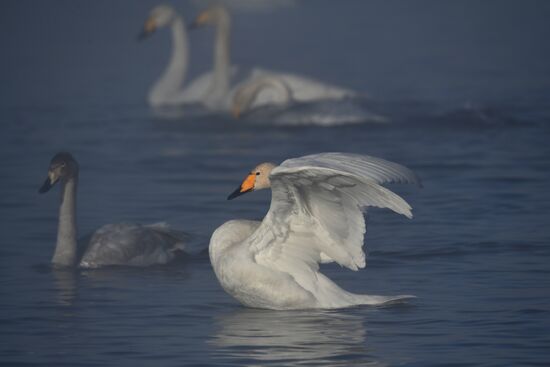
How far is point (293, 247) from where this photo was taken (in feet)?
27.5

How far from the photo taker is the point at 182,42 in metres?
21.4

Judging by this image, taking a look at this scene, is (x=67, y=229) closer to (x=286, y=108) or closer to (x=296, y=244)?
(x=296, y=244)

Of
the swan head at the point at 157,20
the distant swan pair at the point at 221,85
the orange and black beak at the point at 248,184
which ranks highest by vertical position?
the swan head at the point at 157,20

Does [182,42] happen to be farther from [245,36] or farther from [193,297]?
[193,297]

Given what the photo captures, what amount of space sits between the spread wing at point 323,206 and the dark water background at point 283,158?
0.37 metres

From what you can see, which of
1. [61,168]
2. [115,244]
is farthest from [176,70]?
[115,244]

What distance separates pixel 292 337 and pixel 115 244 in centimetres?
269

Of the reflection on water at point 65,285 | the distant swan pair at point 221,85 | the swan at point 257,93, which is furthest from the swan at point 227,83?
the reflection on water at point 65,285

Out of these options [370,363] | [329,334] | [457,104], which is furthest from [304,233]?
[457,104]

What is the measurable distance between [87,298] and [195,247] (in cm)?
163

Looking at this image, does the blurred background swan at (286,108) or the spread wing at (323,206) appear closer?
the spread wing at (323,206)

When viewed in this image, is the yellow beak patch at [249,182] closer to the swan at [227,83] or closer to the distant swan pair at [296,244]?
the distant swan pair at [296,244]

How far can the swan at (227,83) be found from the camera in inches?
778

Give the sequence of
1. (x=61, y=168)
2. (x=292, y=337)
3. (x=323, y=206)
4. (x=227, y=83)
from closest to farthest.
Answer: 1. (x=292, y=337)
2. (x=323, y=206)
3. (x=61, y=168)
4. (x=227, y=83)
